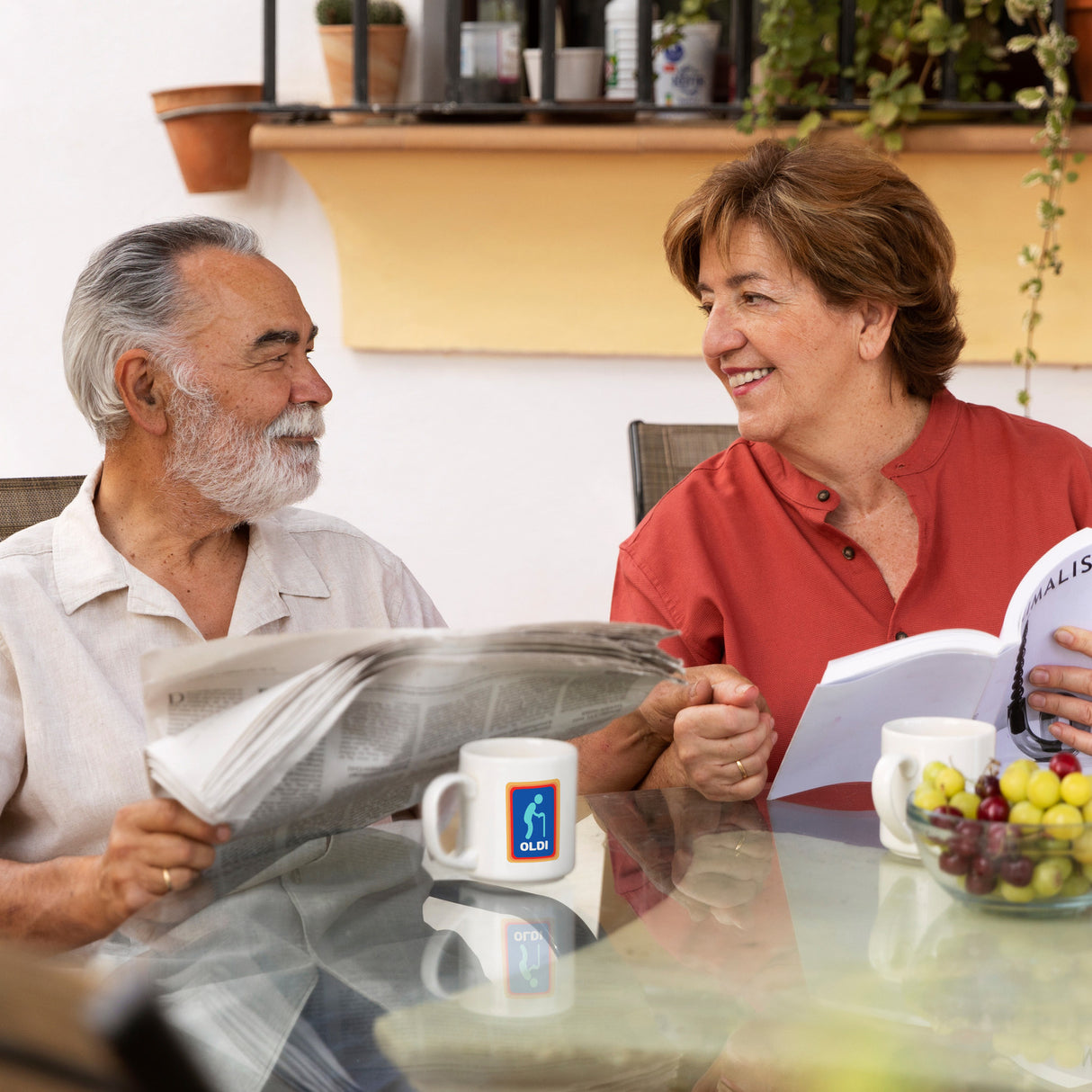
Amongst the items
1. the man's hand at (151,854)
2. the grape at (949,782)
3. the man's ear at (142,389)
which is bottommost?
the man's hand at (151,854)

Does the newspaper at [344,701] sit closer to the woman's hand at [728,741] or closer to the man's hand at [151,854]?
the man's hand at [151,854]

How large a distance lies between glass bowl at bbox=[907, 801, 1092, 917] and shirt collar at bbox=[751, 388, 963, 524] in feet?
2.30

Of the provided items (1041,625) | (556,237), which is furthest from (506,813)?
(556,237)

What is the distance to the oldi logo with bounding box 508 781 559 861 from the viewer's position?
941mm

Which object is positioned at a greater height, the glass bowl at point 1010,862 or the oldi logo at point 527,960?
the glass bowl at point 1010,862

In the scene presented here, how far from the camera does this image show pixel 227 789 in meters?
0.86

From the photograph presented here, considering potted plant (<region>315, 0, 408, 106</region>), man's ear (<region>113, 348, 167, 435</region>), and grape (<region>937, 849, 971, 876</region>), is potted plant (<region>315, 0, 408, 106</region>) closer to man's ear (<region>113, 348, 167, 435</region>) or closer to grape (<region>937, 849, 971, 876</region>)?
man's ear (<region>113, 348, 167, 435</region>)

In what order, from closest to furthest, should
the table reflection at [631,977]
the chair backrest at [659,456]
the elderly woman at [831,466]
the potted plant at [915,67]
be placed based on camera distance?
the table reflection at [631,977] → the elderly woman at [831,466] → the chair backrest at [659,456] → the potted plant at [915,67]

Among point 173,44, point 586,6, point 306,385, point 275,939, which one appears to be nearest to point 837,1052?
point 275,939

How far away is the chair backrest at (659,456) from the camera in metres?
2.04

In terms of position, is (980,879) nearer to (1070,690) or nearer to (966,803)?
(966,803)

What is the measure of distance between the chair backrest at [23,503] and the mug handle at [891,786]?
1.03 meters

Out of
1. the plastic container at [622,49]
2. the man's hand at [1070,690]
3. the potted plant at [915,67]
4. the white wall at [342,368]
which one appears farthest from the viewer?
the white wall at [342,368]

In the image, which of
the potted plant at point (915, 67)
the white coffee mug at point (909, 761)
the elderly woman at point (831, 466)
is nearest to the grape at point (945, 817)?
the white coffee mug at point (909, 761)
